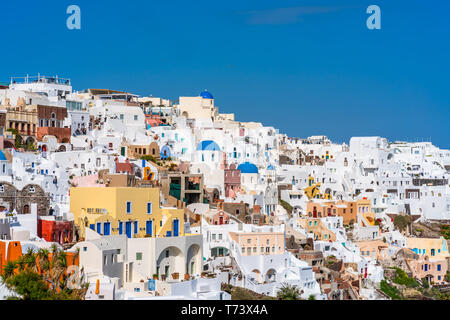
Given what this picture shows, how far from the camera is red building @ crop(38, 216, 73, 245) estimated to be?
30438 mm

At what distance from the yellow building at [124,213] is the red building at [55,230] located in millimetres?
531

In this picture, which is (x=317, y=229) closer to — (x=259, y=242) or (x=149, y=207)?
(x=259, y=242)

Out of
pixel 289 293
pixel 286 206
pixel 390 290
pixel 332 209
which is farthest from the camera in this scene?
pixel 286 206

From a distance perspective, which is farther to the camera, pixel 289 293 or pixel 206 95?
pixel 206 95

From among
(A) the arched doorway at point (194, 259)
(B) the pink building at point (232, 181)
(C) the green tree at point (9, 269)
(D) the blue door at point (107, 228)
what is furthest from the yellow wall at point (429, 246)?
(C) the green tree at point (9, 269)

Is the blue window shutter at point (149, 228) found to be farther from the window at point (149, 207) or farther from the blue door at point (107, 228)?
the blue door at point (107, 228)

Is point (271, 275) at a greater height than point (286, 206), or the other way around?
point (286, 206)

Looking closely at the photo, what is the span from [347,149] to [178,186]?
98.9 ft

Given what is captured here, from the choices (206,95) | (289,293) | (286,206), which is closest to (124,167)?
(286,206)

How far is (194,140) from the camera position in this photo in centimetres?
5397

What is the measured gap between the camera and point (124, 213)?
31.5 m

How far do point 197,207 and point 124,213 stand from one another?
8622mm

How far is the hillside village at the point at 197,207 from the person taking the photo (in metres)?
29.5
